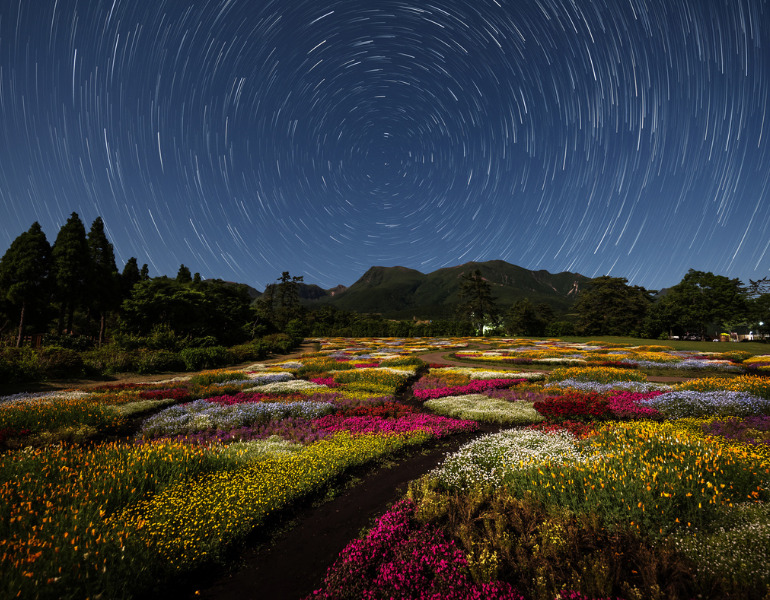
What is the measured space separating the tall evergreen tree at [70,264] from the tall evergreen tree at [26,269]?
0.98 metres

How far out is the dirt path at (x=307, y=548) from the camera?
444 cm

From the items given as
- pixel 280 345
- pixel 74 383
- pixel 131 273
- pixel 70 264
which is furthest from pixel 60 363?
pixel 131 273

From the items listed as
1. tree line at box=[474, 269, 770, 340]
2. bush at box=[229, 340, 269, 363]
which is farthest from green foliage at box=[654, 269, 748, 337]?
bush at box=[229, 340, 269, 363]

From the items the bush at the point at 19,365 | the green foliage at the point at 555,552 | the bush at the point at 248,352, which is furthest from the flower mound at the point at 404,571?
the bush at the point at 248,352

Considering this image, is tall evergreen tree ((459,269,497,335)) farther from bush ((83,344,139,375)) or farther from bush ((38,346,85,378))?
bush ((38,346,85,378))

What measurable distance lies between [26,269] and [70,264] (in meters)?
3.44

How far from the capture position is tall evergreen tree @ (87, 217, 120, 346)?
38.7 meters

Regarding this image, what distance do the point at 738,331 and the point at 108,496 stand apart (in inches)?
5165

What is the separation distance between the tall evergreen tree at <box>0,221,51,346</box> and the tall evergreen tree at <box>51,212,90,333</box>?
0.98 m

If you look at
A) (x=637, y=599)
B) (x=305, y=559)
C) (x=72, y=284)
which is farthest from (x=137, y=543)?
(x=72, y=284)

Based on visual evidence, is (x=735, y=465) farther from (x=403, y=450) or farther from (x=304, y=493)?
(x=304, y=493)

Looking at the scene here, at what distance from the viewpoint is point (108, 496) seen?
213 inches

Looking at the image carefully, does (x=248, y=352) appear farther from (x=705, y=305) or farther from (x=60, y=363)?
(x=705, y=305)

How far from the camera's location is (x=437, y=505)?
5.65 metres
